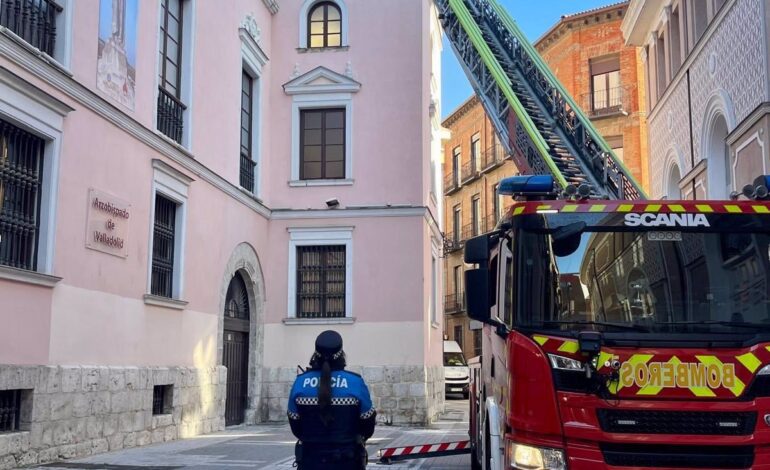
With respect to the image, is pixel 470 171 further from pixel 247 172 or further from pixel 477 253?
pixel 477 253

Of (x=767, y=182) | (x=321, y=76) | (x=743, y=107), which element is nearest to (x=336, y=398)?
(x=767, y=182)

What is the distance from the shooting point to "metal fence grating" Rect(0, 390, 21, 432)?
9.33 m

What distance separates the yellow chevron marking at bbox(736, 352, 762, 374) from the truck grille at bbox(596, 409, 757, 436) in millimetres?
297

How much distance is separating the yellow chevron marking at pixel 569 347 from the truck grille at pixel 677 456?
2.07 ft

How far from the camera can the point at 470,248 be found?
20.7 ft

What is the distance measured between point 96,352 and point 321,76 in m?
10.1

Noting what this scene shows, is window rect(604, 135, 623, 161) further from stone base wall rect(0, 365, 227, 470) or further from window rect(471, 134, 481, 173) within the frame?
stone base wall rect(0, 365, 227, 470)

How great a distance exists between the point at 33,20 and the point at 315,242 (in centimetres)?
969

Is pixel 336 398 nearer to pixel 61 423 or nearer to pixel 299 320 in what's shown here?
pixel 61 423

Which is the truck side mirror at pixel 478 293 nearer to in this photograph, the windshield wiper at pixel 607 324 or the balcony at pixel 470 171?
the windshield wiper at pixel 607 324

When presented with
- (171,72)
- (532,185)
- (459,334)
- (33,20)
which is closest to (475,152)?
(459,334)

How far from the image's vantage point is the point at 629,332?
5.47m

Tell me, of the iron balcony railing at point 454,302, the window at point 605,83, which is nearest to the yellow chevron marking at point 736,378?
the window at point 605,83

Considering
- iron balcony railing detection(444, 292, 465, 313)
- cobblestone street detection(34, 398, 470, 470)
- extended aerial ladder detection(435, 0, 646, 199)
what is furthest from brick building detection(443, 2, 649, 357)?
cobblestone street detection(34, 398, 470, 470)
